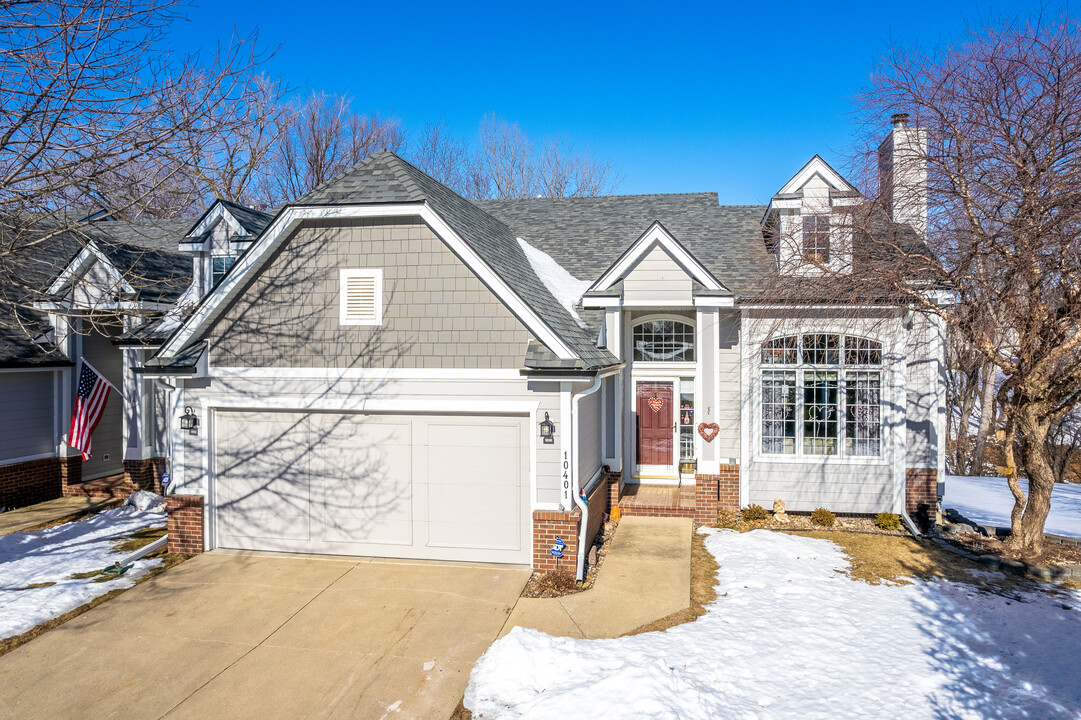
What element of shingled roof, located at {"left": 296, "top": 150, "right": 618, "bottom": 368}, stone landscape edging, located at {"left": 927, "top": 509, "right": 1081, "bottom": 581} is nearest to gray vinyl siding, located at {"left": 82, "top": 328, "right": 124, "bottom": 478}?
shingled roof, located at {"left": 296, "top": 150, "right": 618, "bottom": 368}

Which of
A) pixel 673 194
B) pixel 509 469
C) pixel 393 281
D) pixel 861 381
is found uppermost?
pixel 673 194

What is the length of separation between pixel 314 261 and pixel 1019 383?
10242 mm

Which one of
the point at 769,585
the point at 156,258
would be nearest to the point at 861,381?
the point at 769,585

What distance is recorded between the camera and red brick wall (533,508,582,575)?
340 inches

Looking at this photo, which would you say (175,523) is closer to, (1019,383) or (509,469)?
(509,469)

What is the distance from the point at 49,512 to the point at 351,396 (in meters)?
7.77

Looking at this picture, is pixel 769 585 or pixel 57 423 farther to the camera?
pixel 57 423

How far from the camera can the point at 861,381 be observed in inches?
460

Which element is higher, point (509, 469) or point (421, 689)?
point (509, 469)

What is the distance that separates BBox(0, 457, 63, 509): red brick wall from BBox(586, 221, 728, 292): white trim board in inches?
468

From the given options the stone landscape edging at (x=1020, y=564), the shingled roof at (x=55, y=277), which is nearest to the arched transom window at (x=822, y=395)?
the stone landscape edging at (x=1020, y=564)

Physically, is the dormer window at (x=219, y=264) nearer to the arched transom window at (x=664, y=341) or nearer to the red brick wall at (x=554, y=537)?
the red brick wall at (x=554, y=537)

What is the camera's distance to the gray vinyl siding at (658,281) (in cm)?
1116

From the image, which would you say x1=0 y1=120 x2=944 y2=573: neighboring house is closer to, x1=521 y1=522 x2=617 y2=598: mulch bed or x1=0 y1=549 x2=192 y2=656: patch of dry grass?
x1=521 y1=522 x2=617 y2=598: mulch bed
